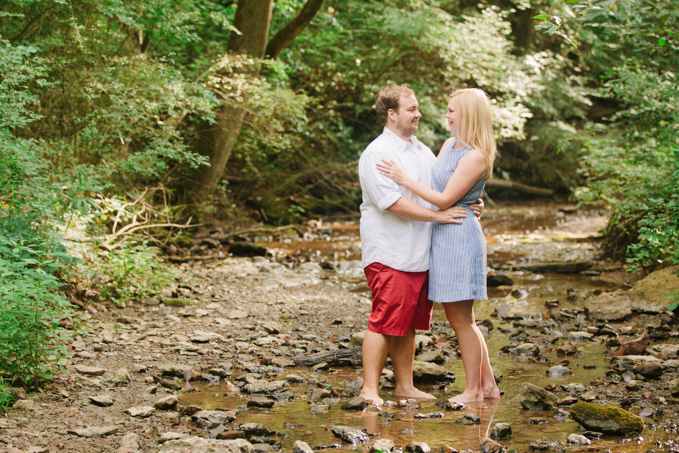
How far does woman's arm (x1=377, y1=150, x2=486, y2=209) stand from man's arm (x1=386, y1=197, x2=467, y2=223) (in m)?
0.07

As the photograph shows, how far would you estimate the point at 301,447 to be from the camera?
3.16m

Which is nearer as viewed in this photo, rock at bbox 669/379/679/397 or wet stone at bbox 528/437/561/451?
wet stone at bbox 528/437/561/451

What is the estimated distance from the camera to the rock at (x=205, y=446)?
2.97 metres

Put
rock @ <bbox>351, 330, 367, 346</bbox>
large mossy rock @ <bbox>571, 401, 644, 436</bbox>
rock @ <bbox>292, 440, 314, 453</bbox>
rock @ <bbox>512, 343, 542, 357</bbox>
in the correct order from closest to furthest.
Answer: rock @ <bbox>292, 440, 314, 453</bbox>, large mossy rock @ <bbox>571, 401, 644, 436</bbox>, rock @ <bbox>512, 343, 542, 357</bbox>, rock @ <bbox>351, 330, 367, 346</bbox>

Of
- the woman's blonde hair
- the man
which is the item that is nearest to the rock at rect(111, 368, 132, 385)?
the man

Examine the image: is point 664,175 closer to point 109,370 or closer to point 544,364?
point 544,364

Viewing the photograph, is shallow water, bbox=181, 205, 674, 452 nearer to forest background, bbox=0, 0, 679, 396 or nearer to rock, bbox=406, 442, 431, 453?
rock, bbox=406, 442, 431, 453

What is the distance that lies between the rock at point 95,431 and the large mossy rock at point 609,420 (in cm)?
261

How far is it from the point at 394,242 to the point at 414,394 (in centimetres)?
108

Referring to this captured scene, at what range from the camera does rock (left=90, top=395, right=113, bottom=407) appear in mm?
3873

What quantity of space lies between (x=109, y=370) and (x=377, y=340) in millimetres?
2000

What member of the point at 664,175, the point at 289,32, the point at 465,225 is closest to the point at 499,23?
the point at 289,32

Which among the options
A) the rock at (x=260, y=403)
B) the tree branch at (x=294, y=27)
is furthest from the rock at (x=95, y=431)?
the tree branch at (x=294, y=27)

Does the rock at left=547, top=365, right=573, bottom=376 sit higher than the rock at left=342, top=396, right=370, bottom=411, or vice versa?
the rock at left=547, top=365, right=573, bottom=376
